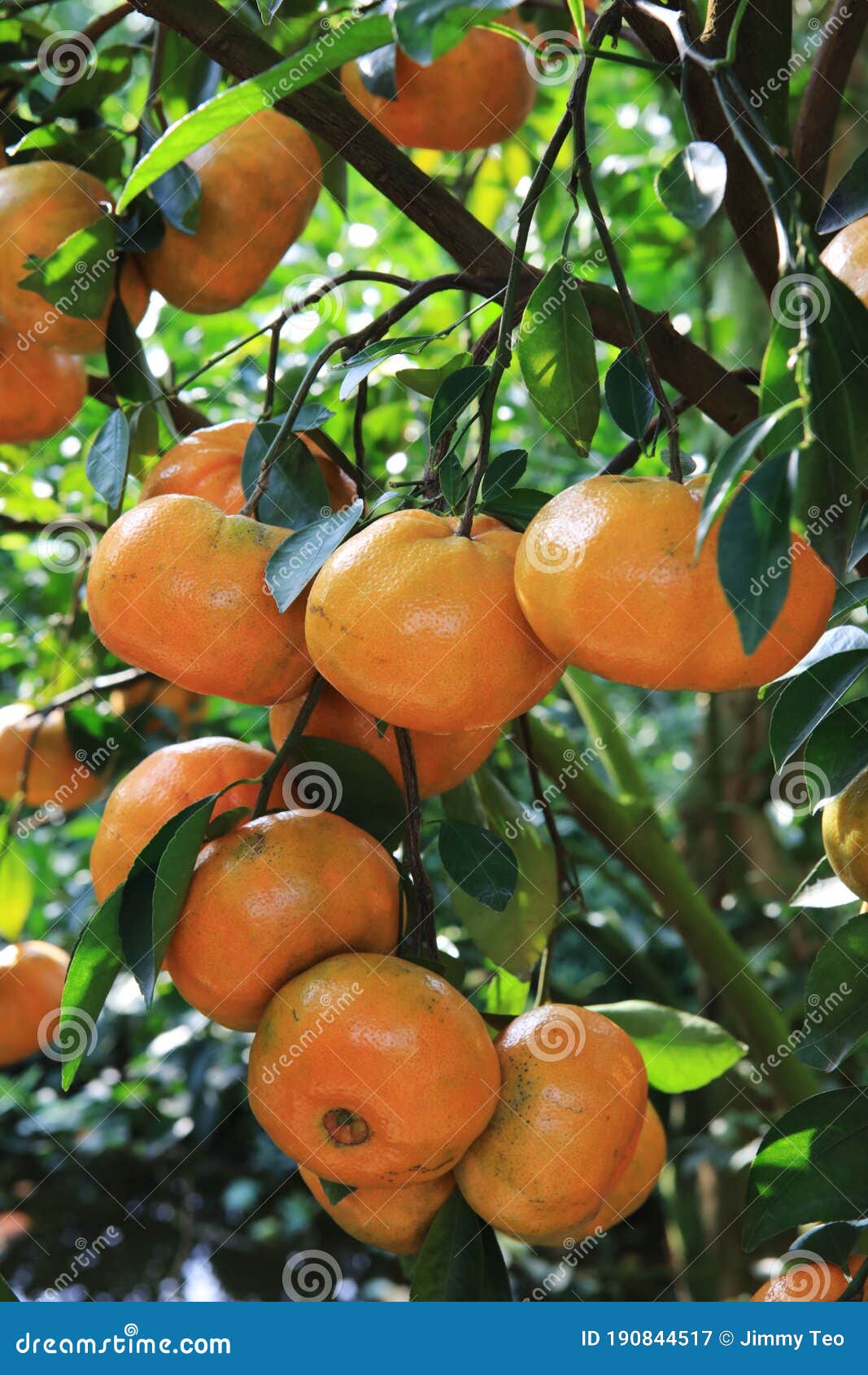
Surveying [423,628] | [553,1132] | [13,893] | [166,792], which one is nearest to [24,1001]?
[13,893]

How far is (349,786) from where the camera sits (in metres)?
0.59

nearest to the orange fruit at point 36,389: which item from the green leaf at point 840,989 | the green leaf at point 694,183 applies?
the green leaf at point 694,183

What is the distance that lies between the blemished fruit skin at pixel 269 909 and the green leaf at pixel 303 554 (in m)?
0.11

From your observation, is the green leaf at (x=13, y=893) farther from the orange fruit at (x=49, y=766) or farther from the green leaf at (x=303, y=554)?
the green leaf at (x=303, y=554)

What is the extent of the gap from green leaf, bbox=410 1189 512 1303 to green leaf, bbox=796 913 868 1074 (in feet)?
0.55

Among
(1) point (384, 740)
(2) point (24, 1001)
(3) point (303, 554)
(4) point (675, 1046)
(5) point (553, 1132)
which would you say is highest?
(3) point (303, 554)

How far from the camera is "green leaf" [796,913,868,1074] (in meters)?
0.54

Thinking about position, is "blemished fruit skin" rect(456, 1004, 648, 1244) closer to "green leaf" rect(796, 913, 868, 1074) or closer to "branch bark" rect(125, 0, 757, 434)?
"green leaf" rect(796, 913, 868, 1074)

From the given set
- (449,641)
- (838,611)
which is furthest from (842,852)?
(449,641)

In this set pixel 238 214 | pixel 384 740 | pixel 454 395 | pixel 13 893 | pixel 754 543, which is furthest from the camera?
pixel 13 893

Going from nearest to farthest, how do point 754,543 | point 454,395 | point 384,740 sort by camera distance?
point 754,543
point 454,395
point 384,740

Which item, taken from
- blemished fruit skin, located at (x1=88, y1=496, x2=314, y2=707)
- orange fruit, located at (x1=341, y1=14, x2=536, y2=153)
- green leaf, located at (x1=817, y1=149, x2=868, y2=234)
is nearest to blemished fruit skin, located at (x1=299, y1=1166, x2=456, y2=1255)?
blemished fruit skin, located at (x1=88, y1=496, x2=314, y2=707)

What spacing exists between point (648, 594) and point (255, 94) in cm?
20

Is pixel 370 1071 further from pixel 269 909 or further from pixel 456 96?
pixel 456 96
